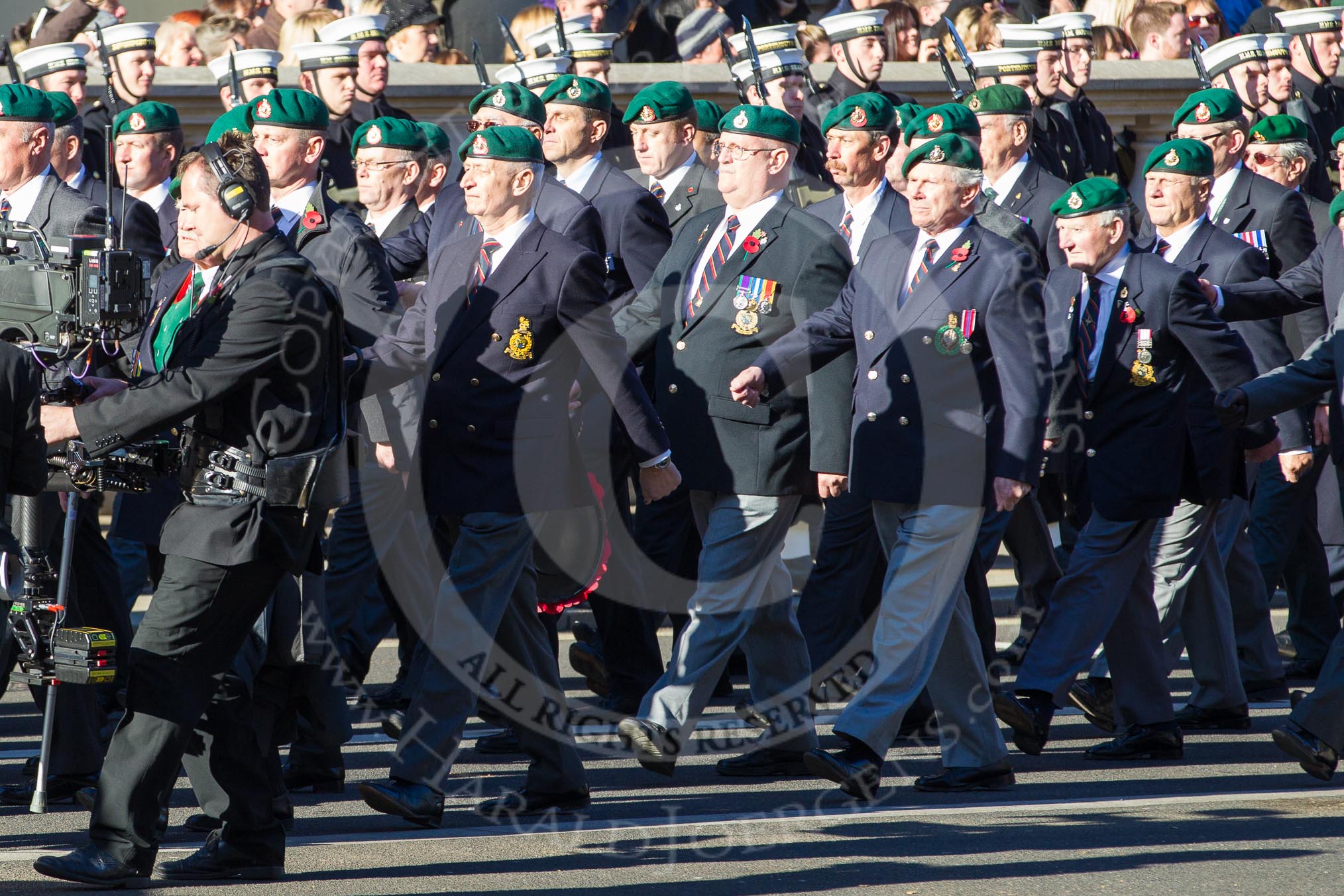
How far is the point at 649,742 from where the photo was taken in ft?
21.7

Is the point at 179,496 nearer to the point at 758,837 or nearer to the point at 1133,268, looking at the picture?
the point at 758,837

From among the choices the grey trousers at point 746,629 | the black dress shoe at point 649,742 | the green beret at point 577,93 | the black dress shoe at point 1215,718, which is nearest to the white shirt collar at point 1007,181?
the green beret at point 577,93

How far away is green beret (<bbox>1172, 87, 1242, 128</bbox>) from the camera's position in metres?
9.66

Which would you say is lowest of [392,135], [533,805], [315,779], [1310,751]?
[315,779]

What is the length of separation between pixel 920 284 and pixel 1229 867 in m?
2.03

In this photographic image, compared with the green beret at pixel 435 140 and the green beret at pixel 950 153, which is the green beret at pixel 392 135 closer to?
the green beret at pixel 435 140

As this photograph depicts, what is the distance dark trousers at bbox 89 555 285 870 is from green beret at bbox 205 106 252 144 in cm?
161

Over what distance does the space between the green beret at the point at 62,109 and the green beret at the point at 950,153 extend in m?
3.40

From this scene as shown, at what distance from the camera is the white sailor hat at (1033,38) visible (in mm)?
11275

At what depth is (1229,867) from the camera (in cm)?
588

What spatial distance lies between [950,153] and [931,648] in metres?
1.53

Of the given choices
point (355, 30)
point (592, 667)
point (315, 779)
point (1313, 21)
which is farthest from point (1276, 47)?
point (315, 779)

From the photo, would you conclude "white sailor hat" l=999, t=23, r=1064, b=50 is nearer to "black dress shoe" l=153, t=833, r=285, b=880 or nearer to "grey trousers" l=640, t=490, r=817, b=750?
"grey trousers" l=640, t=490, r=817, b=750

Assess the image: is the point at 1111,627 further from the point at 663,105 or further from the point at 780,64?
the point at 780,64
